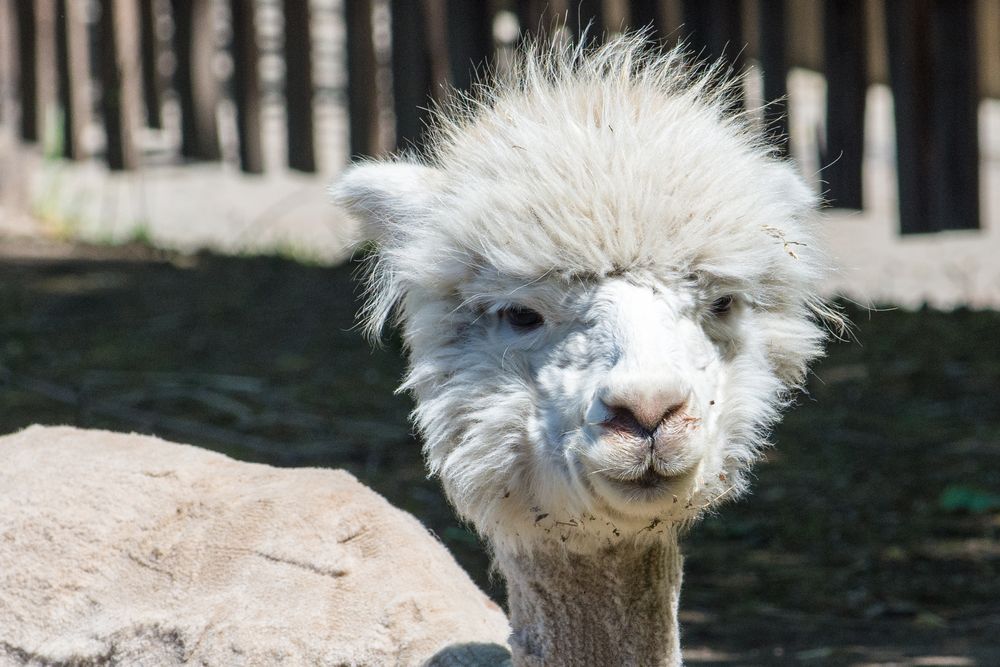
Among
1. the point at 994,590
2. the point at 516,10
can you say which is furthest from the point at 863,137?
the point at 994,590

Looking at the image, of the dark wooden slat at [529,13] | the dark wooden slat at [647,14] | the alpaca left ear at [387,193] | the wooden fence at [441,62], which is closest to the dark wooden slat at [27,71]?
the wooden fence at [441,62]

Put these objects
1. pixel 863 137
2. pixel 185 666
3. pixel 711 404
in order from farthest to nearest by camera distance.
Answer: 1. pixel 863 137
2. pixel 185 666
3. pixel 711 404

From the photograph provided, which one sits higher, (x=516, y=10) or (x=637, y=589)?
(x=516, y=10)

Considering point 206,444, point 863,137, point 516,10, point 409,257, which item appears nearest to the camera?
point 409,257

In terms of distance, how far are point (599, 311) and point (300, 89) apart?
621 cm

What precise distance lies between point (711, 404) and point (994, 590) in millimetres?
2788

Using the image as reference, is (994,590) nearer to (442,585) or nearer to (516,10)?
(442,585)

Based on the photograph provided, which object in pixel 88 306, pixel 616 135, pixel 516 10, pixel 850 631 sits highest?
pixel 516 10

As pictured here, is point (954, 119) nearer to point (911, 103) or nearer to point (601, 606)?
point (911, 103)

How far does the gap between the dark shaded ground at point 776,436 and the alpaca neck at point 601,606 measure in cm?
126

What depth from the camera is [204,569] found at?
276 centimetres

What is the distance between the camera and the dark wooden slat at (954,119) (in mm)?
5934

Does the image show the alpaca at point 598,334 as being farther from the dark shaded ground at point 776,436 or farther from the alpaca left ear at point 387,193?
the dark shaded ground at point 776,436

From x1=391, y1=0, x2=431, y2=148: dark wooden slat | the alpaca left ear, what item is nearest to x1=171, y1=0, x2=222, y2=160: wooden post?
x1=391, y1=0, x2=431, y2=148: dark wooden slat
